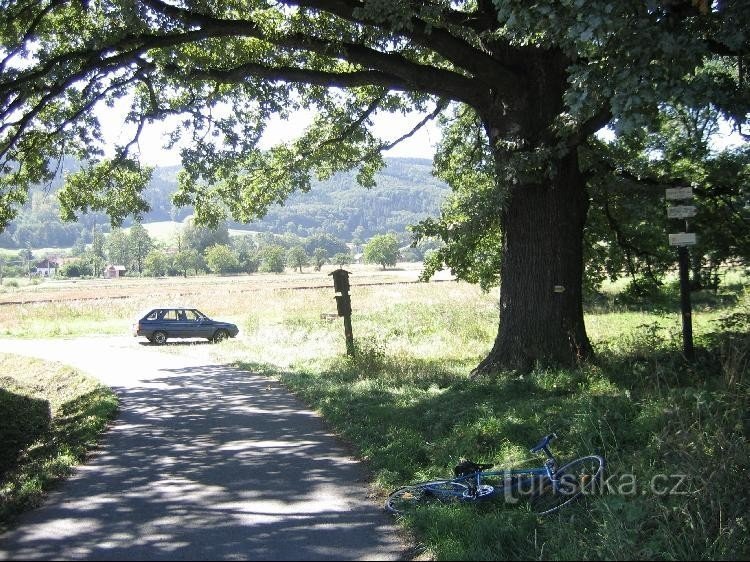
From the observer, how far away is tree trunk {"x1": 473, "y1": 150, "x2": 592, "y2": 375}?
10.0m

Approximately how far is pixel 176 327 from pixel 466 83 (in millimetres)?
18871

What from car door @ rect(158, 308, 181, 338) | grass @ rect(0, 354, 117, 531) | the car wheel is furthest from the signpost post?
car door @ rect(158, 308, 181, 338)

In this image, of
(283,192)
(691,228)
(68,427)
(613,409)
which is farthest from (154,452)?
(283,192)

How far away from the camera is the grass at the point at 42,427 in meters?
6.48

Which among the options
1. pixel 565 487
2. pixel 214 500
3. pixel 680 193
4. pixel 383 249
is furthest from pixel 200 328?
pixel 383 249

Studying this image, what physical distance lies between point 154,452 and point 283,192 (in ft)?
37.0

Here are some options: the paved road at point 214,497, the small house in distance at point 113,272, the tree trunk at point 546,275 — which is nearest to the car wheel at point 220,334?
the paved road at point 214,497

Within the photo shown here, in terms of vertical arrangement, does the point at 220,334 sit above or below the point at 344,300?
below

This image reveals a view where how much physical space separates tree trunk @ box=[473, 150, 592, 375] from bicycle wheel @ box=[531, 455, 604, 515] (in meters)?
4.43

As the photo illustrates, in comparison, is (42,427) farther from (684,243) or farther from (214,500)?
(684,243)

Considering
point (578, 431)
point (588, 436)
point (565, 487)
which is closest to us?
point (565, 487)

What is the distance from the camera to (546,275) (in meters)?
10.0

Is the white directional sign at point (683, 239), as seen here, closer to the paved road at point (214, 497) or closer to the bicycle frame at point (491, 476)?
the bicycle frame at point (491, 476)

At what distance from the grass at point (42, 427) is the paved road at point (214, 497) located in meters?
0.24
